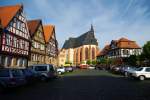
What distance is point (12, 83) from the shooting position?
15148mm

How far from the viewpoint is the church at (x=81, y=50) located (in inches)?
4911

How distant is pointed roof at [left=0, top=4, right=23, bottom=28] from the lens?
34.9m

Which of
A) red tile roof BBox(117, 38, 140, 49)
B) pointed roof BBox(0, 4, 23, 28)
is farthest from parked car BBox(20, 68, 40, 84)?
red tile roof BBox(117, 38, 140, 49)

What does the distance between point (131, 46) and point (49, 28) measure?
112 ft

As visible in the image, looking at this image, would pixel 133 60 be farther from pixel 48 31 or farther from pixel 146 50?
pixel 48 31

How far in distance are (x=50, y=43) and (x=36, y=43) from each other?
39.9 feet

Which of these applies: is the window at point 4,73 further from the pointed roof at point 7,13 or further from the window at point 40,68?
the pointed roof at point 7,13

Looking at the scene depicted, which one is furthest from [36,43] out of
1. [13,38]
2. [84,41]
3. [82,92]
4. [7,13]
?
[84,41]

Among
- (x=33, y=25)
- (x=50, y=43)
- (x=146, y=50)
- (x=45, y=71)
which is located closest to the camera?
(x=45, y=71)

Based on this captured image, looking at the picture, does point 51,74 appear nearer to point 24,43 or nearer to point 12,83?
point 12,83

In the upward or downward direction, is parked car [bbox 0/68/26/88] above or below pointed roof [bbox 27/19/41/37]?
below

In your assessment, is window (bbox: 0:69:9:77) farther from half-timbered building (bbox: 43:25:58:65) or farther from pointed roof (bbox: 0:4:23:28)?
half-timbered building (bbox: 43:25:58:65)

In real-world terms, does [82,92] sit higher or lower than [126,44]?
lower

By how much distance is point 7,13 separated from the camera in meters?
37.1
